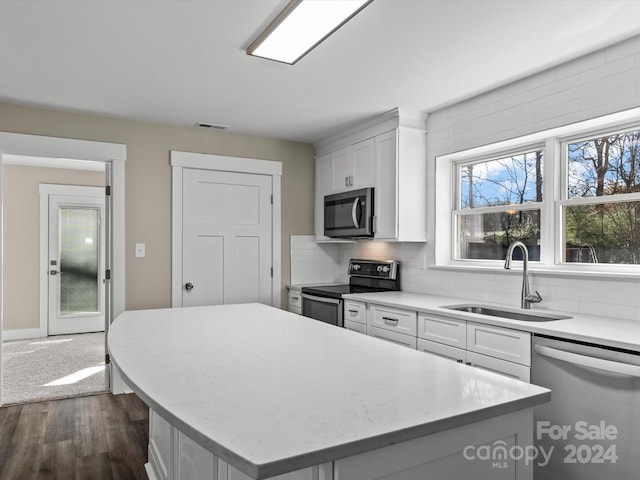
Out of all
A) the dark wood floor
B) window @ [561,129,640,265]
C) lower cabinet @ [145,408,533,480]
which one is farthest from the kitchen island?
window @ [561,129,640,265]

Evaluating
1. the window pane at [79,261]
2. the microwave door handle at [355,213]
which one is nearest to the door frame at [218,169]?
the microwave door handle at [355,213]

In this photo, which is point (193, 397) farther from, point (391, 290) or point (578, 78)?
point (391, 290)

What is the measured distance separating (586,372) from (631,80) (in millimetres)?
1519

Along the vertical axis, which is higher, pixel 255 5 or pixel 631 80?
pixel 255 5

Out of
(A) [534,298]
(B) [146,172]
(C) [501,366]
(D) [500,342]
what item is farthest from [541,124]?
(B) [146,172]

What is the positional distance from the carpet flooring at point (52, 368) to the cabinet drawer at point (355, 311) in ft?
7.34

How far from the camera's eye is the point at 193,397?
1.12 meters

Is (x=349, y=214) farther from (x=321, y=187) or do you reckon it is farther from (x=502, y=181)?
(x=502, y=181)

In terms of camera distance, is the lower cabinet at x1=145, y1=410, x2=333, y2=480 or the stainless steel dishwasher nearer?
the lower cabinet at x1=145, y1=410, x2=333, y2=480

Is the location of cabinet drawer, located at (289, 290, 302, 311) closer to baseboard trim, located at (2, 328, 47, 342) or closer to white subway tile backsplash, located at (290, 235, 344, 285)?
white subway tile backsplash, located at (290, 235, 344, 285)

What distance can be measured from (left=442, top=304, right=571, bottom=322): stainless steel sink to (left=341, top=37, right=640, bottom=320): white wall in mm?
126

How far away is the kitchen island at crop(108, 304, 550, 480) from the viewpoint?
0.87 meters

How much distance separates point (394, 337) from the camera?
3.04 metres

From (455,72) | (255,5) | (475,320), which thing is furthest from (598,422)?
(255,5)
